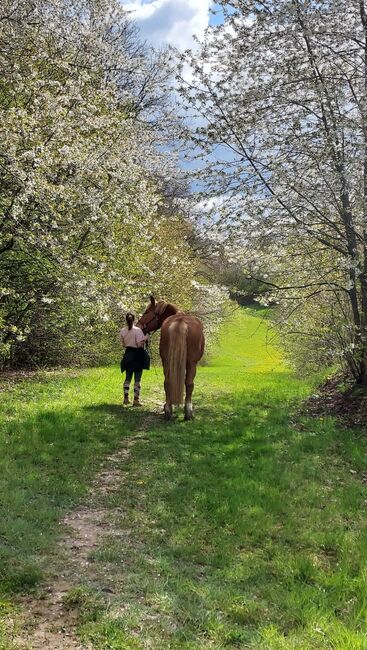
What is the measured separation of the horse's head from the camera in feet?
39.1

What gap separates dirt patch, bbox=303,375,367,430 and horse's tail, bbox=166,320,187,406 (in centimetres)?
339

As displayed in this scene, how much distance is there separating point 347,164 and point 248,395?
7.62m

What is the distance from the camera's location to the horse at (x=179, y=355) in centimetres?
982

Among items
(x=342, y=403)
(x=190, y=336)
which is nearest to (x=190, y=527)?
(x=190, y=336)

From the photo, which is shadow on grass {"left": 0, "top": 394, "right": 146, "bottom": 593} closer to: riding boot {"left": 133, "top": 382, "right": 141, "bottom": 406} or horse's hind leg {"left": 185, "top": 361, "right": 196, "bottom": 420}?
riding boot {"left": 133, "top": 382, "right": 141, "bottom": 406}

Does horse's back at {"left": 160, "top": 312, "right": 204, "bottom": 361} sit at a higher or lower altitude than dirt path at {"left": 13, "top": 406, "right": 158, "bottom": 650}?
higher

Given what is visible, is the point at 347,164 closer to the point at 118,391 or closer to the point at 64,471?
the point at 64,471

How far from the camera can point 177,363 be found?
32.2ft

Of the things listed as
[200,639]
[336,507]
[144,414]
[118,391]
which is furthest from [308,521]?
[118,391]

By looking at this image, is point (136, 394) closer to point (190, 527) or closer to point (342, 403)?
point (342, 403)

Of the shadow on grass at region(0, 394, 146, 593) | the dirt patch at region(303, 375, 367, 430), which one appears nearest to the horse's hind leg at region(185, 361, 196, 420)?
the shadow on grass at region(0, 394, 146, 593)

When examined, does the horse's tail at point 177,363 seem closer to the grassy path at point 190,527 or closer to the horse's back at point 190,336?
the horse's back at point 190,336

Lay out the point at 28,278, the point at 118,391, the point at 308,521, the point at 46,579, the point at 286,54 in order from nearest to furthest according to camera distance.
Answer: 1. the point at 46,579
2. the point at 308,521
3. the point at 286,54
4. the point at 28,278
5. the point at 118,391

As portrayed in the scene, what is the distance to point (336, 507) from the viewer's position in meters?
6.18
